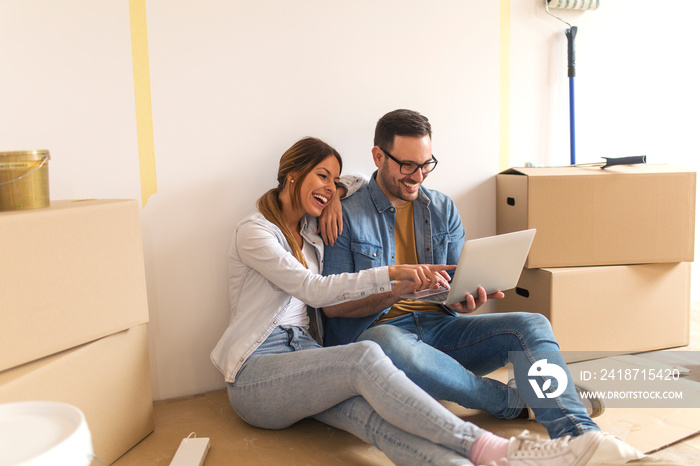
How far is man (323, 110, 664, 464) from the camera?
177 cm

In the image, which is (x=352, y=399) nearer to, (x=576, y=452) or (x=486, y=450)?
(x=486, y=450)

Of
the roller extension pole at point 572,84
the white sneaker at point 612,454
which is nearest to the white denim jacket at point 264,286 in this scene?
the white sneaker at point 612,454

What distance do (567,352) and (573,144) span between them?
94 cm

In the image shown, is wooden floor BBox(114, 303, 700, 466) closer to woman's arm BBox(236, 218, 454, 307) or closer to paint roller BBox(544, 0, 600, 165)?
woman's arm BBox(236, 218, 454, 307)

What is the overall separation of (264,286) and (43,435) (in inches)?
41.2

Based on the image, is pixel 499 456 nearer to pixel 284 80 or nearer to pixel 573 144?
pixel 284 80

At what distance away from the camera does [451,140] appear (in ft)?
8.34

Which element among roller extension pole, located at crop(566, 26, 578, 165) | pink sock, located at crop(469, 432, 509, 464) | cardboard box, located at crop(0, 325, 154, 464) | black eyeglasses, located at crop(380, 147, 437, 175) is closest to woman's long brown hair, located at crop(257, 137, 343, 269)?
black eyeglasses, located at crop(380, 147, 437, 175)

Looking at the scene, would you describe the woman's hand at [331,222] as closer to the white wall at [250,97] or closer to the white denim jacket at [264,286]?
the white denim jacket at [264,286]

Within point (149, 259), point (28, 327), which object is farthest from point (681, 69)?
point (28, 327)

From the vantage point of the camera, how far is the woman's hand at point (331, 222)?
6.68 feet

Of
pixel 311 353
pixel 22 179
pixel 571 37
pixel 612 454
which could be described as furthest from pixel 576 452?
pixel 571 37

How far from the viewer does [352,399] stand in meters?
1.62

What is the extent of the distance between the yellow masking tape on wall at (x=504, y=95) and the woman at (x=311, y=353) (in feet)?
3.13
